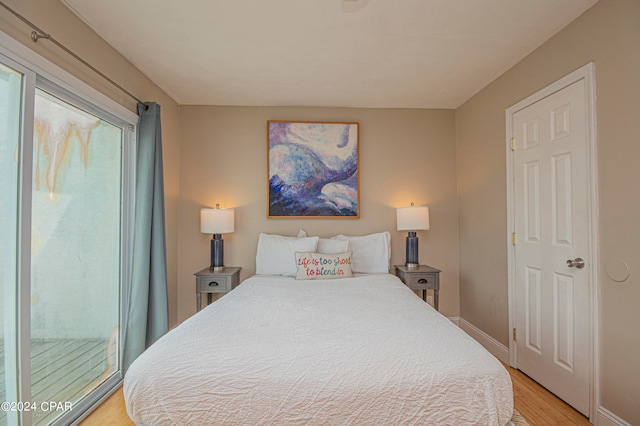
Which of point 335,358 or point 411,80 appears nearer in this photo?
point 335,358

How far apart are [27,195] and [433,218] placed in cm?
352

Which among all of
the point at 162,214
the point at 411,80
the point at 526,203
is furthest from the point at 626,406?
the point at 162,214

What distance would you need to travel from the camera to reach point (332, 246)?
130 inches

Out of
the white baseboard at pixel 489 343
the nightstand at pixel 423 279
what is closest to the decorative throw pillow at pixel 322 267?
the nightstand at pixel 423 279

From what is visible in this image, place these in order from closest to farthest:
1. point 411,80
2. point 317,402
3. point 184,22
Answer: point 317,402 → point 184,22 → point 411,80

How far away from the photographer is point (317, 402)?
1308mm

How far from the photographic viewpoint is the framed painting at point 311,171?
362 centimetres

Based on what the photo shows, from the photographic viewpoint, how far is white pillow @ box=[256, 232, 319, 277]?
3.25m

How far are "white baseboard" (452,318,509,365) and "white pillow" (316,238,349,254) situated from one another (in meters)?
1.59

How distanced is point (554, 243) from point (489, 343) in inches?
51.7

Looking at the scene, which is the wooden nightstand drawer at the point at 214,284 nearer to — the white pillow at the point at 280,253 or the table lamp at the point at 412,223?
the white pillow at the point at 280,253

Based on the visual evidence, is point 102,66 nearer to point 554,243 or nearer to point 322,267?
point 322,267

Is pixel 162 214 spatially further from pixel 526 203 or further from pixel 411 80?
pixel 526 203

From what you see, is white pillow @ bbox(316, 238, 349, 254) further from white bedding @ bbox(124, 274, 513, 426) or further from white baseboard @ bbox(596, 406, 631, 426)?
white baseboard @ bbox(596, 406, 631, 426)
